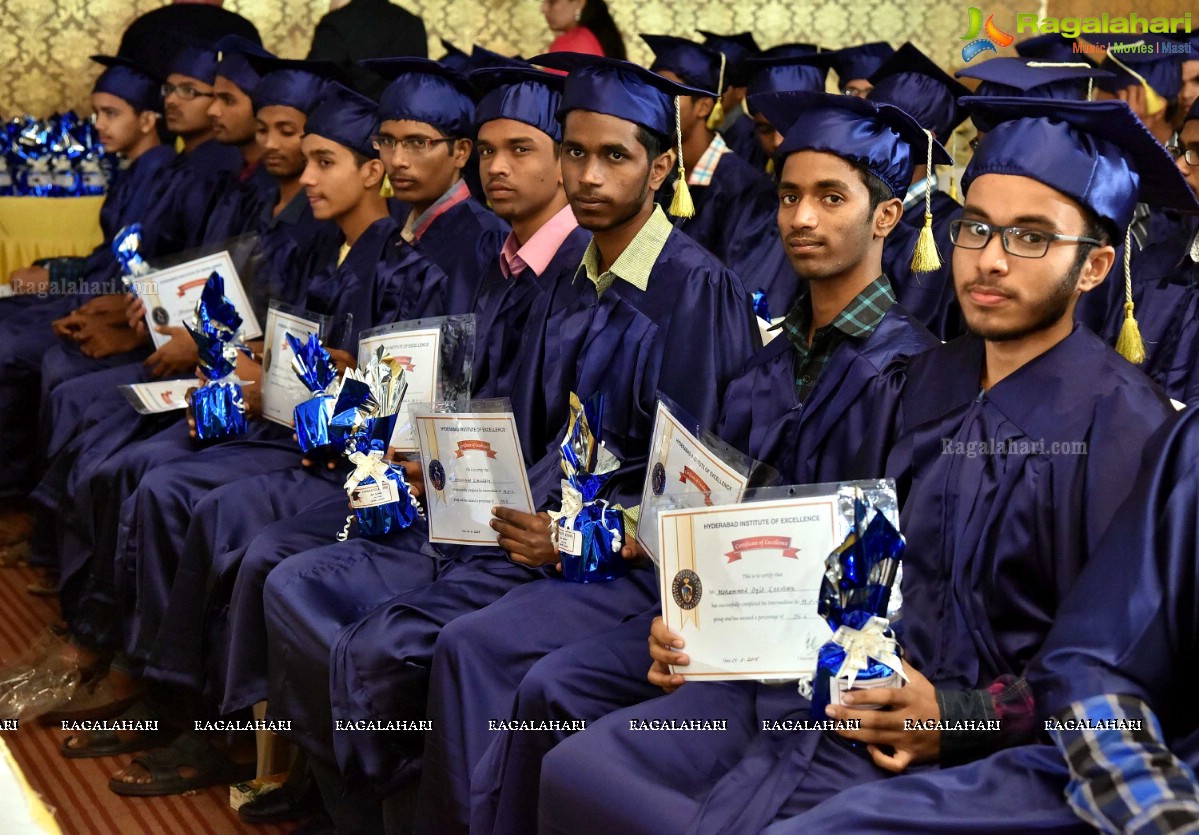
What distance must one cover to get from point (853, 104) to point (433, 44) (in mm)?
5694

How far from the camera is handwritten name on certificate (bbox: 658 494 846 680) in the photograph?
213 cm

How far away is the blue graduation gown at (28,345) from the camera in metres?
5.53

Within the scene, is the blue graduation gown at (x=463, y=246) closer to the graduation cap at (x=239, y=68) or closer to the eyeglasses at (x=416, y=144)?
the eyeglasses at (x=416, y=144)

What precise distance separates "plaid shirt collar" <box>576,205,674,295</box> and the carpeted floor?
1.64 meters

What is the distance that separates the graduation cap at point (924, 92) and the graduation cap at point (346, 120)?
1784 millimetres

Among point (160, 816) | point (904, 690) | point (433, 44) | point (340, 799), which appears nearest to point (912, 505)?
point (904, 690)

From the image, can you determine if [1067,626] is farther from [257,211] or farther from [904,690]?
[257,211]

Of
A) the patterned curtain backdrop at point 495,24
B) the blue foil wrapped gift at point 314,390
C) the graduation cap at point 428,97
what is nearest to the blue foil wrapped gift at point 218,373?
the blue foil wrapped gift at point 314,390

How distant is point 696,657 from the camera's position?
2.28 metres

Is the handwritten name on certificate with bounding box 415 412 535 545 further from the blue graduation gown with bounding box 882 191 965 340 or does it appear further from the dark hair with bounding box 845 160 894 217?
the blue graduation gown with bounding box 882 191 965 340

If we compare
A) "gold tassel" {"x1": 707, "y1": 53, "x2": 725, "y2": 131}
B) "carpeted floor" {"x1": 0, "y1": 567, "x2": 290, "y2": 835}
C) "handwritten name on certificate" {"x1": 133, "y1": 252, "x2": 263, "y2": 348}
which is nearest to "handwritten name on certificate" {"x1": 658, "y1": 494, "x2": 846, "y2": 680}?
"carpeted floor" {"x1": 0, "y1": 567, "x2": 290, "y2": 835}

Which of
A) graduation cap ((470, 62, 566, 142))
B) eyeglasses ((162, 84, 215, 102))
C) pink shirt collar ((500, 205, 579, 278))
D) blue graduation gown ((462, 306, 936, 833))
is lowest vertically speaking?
blue graduation gown ((462, 306, 936, 833))

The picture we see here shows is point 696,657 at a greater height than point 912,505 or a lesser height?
lesser

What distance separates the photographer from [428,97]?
4.20m
